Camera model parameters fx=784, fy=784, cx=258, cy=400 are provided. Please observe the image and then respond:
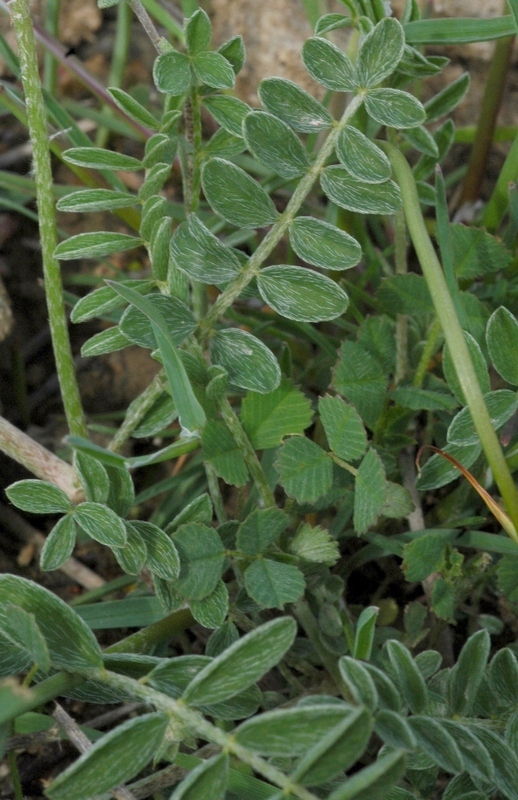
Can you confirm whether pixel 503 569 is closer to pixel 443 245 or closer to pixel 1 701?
pixel 443 245

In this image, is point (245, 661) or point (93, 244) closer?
point (245, 661)

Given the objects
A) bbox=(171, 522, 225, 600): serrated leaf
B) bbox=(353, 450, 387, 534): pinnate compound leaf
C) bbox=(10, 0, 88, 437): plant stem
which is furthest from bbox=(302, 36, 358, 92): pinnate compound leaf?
bbox=(171, 522, 225, 600): serrated leaf

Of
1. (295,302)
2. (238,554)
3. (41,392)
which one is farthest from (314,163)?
(41,392)

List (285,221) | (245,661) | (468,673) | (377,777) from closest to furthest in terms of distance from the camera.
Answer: (377,777)
(245,661)
(468,673)
(285,221)

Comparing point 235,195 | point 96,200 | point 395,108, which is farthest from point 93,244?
point 395,108

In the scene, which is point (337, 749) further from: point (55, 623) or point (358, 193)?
point (358, 193)

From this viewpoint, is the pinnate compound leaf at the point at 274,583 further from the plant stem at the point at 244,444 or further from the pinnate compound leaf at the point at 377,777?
the pinnate compound leaf at the point at 377,777

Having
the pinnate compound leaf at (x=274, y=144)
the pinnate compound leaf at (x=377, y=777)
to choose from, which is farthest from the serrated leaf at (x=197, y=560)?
the pinnate compound leaf at (x=274, y=144)
